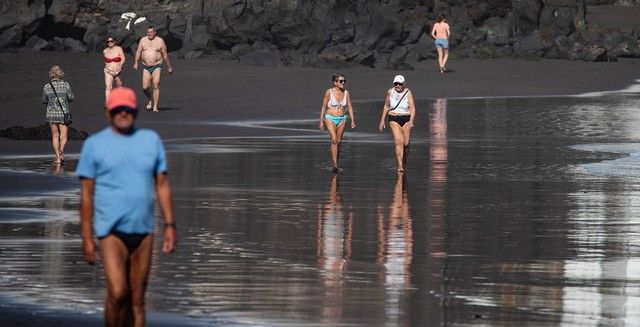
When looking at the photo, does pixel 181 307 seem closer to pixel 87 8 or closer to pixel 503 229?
pixel 503 229

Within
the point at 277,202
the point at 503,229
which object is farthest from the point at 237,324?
the point at 277,202

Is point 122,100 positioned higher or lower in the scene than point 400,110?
lower

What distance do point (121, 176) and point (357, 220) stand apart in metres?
7.65

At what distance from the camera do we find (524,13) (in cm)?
6384

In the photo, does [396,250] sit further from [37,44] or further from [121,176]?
[37,44]

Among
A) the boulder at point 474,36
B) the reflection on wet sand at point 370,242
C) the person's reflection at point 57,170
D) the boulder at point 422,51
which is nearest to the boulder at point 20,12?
the boulder at point 422,51

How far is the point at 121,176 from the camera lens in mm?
9398

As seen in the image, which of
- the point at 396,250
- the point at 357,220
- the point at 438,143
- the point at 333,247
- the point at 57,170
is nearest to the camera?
the point at 396,250

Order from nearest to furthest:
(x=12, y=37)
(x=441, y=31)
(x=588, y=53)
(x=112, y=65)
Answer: (x=112, y=65) → (x=441, y=31) → (x=12, y=37) → (x=588, y=53)

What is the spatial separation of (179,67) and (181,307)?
117 feet

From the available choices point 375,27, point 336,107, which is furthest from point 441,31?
point 336,107

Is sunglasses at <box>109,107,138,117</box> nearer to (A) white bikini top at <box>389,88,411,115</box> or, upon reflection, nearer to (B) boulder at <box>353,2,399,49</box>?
(A) white bikini top at <box>389,88,411,115</box>

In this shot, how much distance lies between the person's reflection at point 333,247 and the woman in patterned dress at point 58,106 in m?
5.18

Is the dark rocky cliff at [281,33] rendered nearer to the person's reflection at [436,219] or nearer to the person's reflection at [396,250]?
the person's reflection at [436,219]
